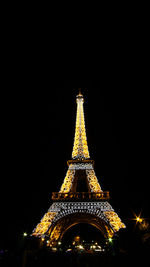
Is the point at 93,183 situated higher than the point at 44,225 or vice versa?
the point at 93,183

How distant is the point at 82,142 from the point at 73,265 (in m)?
18.0

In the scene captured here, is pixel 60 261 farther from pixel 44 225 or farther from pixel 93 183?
pixel 93 183

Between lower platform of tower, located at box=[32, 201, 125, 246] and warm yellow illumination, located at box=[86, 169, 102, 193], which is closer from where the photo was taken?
lower platform of tower, located at box=[32, 201, 125, 246]

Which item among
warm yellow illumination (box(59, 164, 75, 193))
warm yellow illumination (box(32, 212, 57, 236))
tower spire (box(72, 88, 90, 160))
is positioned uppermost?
tower spire (box(72, 88, 90, 160))

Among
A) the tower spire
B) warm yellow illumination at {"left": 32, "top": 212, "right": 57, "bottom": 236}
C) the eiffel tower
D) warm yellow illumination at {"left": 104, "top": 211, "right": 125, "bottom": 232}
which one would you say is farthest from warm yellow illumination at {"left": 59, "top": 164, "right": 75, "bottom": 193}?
warm yellow illumination at {"left": 104, "top": 211, "right": 125, "bottom": 232}

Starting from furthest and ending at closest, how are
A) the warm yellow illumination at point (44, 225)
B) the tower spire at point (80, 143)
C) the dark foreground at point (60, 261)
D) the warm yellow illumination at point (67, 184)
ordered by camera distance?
the tower spire at point (80, 143)
the warm yellow illumination at point (67, 184)
the warm yellow illumination at point (44, 225)
the dark foreground at point (60, 261)

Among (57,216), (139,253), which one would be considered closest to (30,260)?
(139,253)

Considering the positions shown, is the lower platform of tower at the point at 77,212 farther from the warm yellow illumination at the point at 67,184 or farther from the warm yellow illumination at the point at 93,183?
the warm yellow illumination at the point at 67,184

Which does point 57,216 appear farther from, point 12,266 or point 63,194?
point 12,266

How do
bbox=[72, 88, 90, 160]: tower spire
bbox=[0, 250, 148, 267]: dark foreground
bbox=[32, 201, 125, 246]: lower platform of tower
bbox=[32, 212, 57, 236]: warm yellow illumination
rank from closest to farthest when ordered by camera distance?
1. bbox=[0, 250, 148, 267]: dark foreground
2. bbox=[32, 212, 57, 236]: warm yellow illumination
3. bbox=[32, 201, 125, 246]: lower platform of tower
4. bbox=[72, 88, 90, 160]: tower spire

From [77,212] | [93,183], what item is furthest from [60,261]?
[93,183]

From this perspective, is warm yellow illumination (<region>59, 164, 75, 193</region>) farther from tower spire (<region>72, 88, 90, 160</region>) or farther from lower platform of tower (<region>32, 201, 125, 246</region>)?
tower spire (<region>72, 88, 90, 160</region>)

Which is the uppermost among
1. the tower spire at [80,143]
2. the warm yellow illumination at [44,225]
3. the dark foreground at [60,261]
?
→ the tower spire at [80,143]

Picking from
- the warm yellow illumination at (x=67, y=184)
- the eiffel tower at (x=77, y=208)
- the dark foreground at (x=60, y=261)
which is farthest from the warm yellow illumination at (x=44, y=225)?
the dark foreground at (x=60, y=261)
